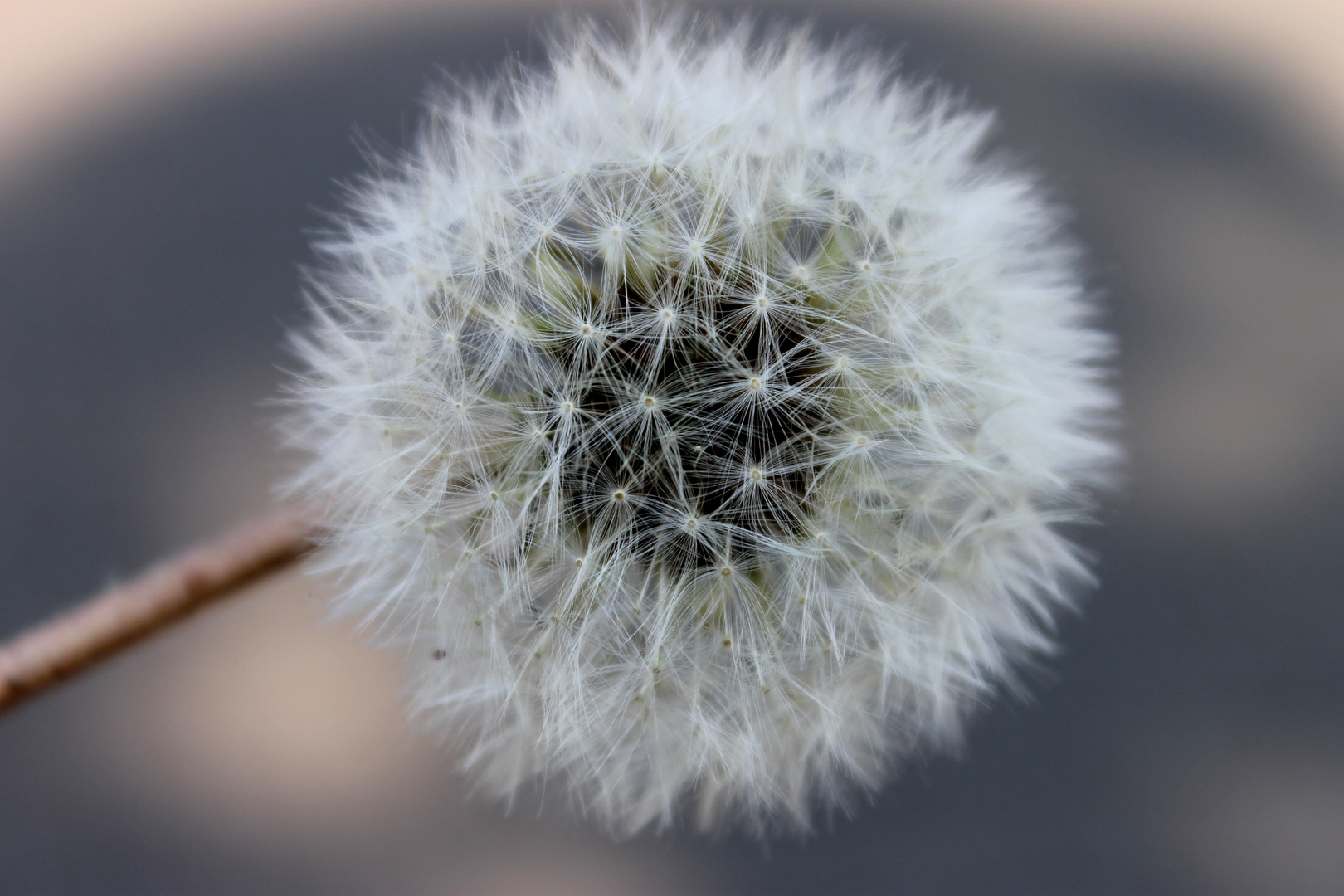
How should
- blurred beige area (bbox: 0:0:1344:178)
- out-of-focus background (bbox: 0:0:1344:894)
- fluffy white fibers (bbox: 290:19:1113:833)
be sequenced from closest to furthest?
fluffy white fibers (bbox: 290:19:1113:833) < out-of-focus background (bbox: 0:0:1344:894) < blurred beige area (bbox: 0:0:1344:178)

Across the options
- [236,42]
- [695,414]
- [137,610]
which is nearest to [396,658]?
[137,610]

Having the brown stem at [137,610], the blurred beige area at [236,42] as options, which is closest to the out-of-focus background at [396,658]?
the blurred beige area at [236,42]

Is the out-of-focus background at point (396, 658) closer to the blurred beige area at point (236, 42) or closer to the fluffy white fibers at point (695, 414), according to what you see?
the blurred beige area at point (236, 42)

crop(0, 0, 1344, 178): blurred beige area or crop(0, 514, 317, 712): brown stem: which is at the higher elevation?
crop(0, 0, 1344, 178): blurred beige area

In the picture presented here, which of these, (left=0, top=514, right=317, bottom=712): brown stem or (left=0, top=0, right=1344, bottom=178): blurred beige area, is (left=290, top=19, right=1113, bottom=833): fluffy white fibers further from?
(left=0, top=0, right=1344, bottom=178): blurred beige area

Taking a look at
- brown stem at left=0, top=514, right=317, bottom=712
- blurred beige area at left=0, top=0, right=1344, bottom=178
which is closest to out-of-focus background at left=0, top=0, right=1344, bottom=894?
blurred beige area at left=0, top=0, right=1344, bottom=178

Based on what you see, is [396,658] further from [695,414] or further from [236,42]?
[236,42]
